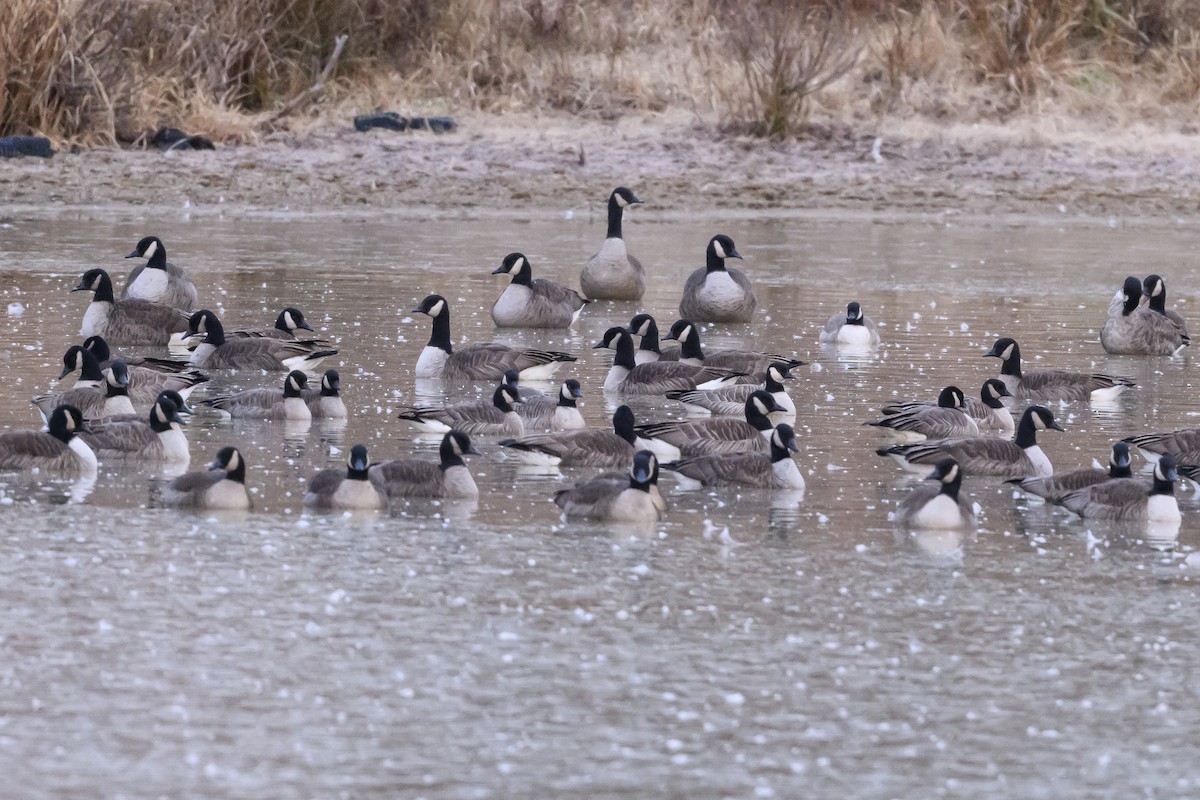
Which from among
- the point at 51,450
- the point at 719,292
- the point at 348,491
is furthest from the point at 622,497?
the point at 719,292

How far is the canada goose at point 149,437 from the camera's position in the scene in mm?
9469

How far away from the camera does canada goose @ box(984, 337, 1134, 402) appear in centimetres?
1193

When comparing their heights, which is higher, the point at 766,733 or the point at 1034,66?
the point at 1034,66

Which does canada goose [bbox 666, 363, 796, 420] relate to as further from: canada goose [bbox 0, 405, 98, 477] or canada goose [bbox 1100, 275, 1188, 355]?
canada goose [bbox 0, 405, 98, 477]

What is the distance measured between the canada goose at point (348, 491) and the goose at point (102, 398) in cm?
225

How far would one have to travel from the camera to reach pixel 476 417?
10.3 m

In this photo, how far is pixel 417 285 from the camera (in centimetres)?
1655

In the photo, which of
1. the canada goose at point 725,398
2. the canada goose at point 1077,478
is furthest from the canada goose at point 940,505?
the canada goose at point 725,398

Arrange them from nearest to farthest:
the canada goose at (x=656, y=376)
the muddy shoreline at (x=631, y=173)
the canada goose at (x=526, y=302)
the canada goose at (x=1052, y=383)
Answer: the canada goose at (x=656, y=376)
the canada goose at (x=1052, y=383)
the canada goose at (x=526, y=302)
the muddy shoreline at (x=631, y=173)

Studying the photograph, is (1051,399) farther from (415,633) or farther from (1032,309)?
(415,633)

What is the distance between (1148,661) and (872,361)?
6.74 m

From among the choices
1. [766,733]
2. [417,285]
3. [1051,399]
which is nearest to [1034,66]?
[417,285]

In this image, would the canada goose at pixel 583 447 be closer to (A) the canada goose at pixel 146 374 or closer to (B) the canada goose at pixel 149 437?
(B) the canada goose at pixel 149 437

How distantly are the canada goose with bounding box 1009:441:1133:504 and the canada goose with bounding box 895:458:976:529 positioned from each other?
621 millimetres
